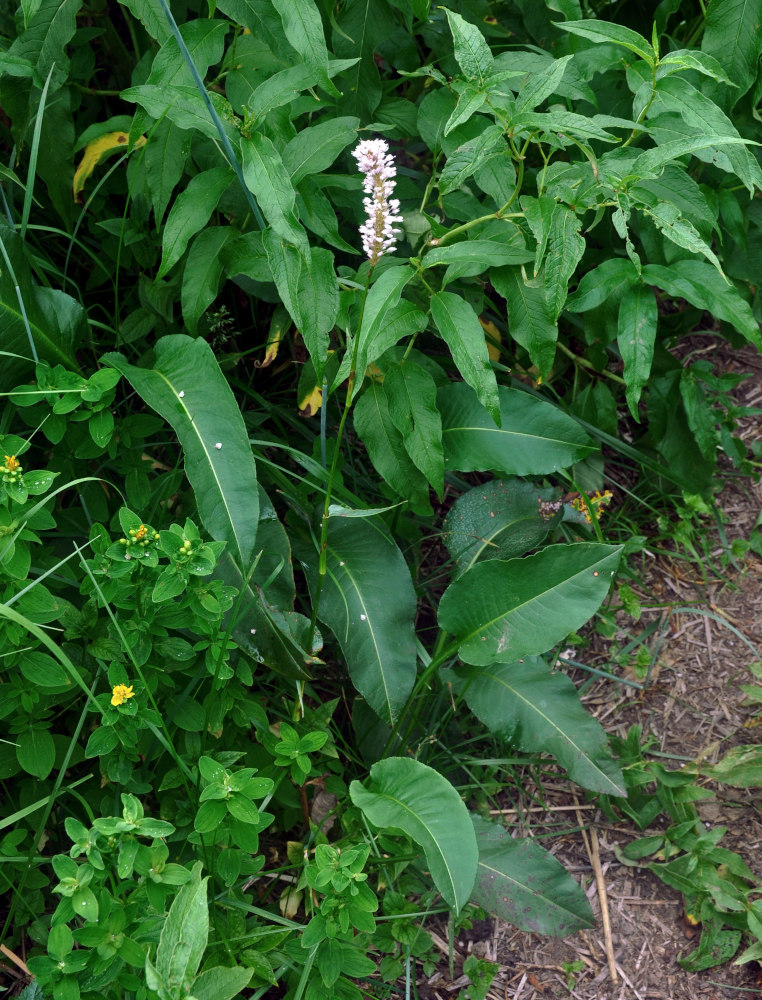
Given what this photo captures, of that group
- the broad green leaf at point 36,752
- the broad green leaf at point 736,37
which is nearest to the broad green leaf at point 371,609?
the broad green leaf at point 36,752

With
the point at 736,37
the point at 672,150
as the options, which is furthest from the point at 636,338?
the point at 736,37

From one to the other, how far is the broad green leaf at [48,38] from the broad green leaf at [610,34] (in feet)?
2.94

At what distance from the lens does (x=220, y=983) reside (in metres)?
1.26

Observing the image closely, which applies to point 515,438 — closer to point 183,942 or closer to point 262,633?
point 262,633

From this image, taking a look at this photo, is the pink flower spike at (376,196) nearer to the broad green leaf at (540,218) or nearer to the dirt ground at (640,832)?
the broad green leaf at (540,218)

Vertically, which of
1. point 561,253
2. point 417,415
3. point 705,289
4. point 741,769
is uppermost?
point 561,253

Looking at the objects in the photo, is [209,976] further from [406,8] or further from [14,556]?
[406,8]

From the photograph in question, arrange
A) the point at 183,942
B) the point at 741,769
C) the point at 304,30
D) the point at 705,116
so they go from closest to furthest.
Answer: the point at 183,942
the point at 304,30
the point at 705,116
the point at 741,769

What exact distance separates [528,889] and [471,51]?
1516 mm

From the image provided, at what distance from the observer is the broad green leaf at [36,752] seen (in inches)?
56.6

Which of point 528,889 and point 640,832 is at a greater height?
point 528,889

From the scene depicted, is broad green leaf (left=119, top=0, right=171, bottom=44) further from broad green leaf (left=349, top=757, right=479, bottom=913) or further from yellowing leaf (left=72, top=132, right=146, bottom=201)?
broad green leaf (left=349, top=757, right=479, bottom=913)

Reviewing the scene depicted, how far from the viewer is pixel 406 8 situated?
5.53ft

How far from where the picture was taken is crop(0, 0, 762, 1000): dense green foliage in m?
1.35
